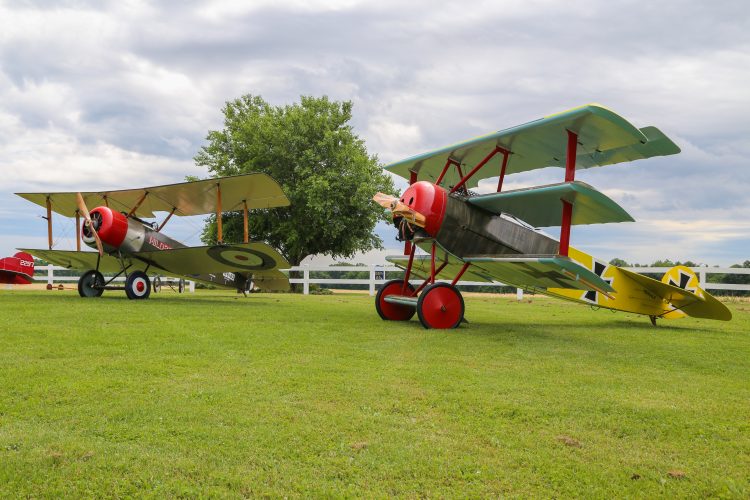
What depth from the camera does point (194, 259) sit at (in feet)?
49.2

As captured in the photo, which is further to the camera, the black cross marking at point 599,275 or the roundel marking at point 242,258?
the roundel marking at point 242,258

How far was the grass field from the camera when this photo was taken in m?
3.04

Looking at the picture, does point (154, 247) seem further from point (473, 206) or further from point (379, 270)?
point (379, 270)

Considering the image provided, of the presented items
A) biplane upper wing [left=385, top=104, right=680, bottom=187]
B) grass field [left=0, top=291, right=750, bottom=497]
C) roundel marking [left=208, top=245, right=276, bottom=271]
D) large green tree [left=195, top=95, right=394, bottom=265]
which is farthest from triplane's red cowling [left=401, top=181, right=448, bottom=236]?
large green tree [left=195, top=95, right=394, bottom=265]

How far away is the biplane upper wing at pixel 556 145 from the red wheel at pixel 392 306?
2.53 metres

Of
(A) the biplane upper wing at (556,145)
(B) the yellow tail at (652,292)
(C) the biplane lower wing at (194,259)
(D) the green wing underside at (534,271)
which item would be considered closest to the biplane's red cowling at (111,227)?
(C) the biplane lower wing at (194,259)

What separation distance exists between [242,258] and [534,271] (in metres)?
8.08

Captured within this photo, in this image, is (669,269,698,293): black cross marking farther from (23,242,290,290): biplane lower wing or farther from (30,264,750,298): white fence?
(23,242,290,290): biplane lower wing

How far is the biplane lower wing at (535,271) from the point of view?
8406 mm

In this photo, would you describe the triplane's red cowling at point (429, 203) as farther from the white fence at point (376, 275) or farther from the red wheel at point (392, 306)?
the white fence at point (376, 275)

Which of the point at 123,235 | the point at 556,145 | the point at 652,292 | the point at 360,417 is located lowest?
the point at 360,417

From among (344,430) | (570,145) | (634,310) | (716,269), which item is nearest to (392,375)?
(344,430)

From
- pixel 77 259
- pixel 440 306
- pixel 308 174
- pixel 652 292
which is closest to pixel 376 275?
pixel 308 174

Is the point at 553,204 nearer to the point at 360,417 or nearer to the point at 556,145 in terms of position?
the point at 556,145
